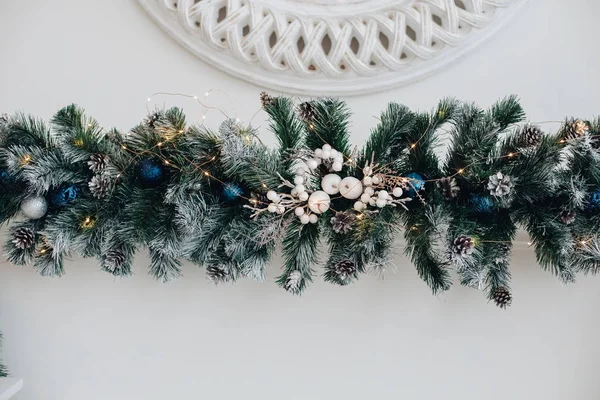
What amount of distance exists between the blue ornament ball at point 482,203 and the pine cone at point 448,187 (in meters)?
0.02

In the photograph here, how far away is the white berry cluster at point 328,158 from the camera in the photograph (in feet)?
2.05

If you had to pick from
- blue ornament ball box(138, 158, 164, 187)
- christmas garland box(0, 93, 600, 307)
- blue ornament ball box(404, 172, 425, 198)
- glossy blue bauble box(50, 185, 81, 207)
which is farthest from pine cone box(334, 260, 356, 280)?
glossy blue bauble box(50, 185, 81, 207)

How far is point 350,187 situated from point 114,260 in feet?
1.07

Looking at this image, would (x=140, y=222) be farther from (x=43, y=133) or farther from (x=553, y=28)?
(x=553, y=28)

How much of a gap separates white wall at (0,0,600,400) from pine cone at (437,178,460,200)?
0.63 ft

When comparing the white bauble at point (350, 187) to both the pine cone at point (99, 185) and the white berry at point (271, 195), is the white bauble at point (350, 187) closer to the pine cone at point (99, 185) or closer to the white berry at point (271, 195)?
the white berry at point (271, 195)

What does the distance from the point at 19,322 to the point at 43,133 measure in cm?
35

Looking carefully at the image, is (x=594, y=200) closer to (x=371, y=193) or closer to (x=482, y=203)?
(x=482, y=203)

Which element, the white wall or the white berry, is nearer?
the white berry

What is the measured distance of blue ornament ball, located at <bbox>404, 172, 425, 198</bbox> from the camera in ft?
2.07

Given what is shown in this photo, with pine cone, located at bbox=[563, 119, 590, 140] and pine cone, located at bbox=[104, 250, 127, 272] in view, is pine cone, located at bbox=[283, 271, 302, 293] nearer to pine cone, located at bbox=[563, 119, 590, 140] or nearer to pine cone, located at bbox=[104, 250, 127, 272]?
pine cone, located at bbox=[104, 250, 127, 272]

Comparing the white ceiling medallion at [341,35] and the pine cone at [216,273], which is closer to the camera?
the pine cone at [216,273]

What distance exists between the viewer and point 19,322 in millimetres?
850

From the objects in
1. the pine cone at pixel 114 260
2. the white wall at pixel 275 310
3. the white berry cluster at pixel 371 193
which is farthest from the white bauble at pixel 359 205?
the pine cone at pixel 114 260
